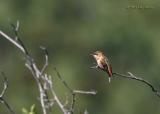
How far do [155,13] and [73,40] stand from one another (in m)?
3.26

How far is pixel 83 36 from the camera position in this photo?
33.2m

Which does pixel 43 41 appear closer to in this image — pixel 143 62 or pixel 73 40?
pixel 73 40

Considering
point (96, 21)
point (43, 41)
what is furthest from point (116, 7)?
point (43, 41)

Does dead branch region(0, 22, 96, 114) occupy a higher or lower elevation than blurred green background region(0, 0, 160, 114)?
higher

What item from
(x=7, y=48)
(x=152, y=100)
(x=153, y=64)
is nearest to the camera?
(x=152, y=100)

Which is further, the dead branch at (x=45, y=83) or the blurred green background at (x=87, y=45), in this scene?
the blurred green background at (x=87, y=45)

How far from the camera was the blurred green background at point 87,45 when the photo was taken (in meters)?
29.4

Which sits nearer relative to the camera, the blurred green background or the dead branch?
the dead branch

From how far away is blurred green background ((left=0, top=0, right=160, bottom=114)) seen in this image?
29406 mm

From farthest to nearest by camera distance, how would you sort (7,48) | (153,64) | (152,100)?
1. (7,48)
2. (153,64)
3. (152,100)

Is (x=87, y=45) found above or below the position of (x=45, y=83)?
below

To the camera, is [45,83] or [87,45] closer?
[45,83]

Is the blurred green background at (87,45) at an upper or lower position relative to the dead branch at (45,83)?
lower

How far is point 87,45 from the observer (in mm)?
32531
